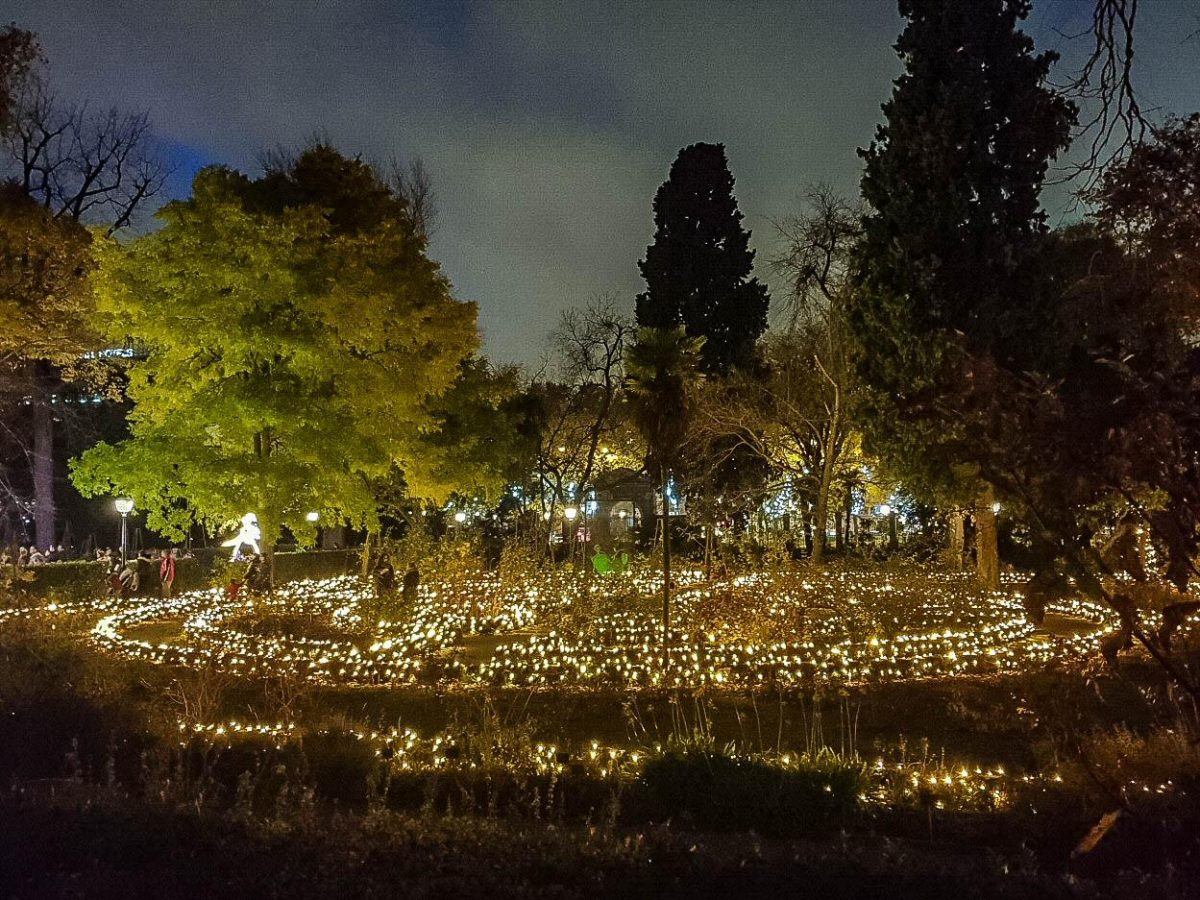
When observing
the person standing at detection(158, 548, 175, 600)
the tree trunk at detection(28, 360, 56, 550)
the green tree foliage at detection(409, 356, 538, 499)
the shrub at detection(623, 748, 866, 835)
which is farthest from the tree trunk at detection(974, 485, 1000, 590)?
the tree trunk at detection(28, 360, 56, 550)

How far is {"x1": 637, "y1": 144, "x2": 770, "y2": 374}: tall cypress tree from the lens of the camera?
40.4 meters

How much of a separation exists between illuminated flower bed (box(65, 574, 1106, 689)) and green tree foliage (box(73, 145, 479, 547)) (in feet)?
7.31

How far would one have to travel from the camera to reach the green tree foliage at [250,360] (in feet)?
52.4

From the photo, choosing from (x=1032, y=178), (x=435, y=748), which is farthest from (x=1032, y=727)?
(x=1032, y=178)

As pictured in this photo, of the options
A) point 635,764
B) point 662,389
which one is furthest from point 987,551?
point 635,764

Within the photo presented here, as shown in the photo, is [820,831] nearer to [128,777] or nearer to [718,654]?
[128,777]

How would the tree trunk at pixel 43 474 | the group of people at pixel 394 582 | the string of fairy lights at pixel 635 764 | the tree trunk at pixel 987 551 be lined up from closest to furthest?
the string of fairy lights at pixel 635 764, the group of people at pixel 394 582, the tree trunk at pixel 987 551, the tree trunk at pixel 43 474

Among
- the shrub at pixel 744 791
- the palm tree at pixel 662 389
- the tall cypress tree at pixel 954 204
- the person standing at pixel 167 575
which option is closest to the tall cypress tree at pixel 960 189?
the tall cypress tree at pixel 954 204

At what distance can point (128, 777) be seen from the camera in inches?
283

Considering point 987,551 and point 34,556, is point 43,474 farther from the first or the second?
point 987,551

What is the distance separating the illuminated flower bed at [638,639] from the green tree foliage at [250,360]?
2229 millimetres

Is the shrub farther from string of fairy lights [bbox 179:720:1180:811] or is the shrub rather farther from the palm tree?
the palm tree

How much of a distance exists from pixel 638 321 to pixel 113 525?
2402 cm

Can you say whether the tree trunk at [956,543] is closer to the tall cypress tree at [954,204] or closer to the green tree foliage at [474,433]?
the tall cypress tree at [954,204]
